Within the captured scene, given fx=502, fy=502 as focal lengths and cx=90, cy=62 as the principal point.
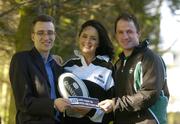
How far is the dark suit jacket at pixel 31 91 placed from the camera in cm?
437

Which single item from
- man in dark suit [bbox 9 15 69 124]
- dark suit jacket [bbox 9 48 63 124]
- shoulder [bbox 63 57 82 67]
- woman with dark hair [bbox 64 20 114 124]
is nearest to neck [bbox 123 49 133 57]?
woman with dark hair [bbox 64 20 114 124]

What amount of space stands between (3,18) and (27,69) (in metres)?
3.07

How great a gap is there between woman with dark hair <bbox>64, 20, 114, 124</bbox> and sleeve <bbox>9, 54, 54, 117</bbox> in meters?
0.33

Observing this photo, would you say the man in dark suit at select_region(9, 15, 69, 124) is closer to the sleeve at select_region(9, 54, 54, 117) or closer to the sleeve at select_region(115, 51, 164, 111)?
the sleeve at select_region(9, 54, 54, 117)

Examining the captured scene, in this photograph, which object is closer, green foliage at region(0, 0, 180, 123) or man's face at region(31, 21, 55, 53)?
man's face at region(31, 21, 55, 53)

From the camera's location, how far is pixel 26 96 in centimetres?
437

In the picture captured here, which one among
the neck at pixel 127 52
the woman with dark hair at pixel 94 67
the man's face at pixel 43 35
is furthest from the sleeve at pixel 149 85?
the man's face at pixel 43 35

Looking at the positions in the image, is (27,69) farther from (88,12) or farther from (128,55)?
(88,12)

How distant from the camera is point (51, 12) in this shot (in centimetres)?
725

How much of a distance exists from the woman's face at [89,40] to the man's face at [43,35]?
0.38 meters

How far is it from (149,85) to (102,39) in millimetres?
807

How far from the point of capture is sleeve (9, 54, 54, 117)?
14.3 ft

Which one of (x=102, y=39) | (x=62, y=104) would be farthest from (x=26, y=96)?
(x=102, y=39)

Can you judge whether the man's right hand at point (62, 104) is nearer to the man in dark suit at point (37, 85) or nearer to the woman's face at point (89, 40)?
the man in dark suit at point (37, 85)
